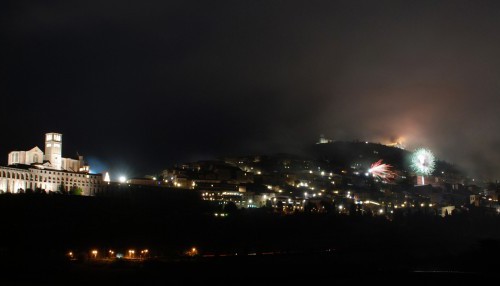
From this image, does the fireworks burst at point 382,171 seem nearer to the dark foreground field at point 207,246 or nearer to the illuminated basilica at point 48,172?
the dark foreground field at point 207,246

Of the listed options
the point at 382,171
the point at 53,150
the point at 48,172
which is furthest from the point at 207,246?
the point at 382,171

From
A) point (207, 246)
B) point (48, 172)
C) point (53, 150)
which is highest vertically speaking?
point (53, 150)

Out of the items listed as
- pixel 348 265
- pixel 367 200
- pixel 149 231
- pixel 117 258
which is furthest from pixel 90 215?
pixel 367 200

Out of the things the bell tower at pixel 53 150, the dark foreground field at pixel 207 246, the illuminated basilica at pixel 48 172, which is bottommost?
the dark foreground field at pixel 207 246

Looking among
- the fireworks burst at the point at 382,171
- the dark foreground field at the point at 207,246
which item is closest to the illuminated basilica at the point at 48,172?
the dark foreground field at the point at 207,246

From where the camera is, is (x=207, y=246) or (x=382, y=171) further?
(x=382, y=171)

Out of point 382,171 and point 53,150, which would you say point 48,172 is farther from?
point 382,171
